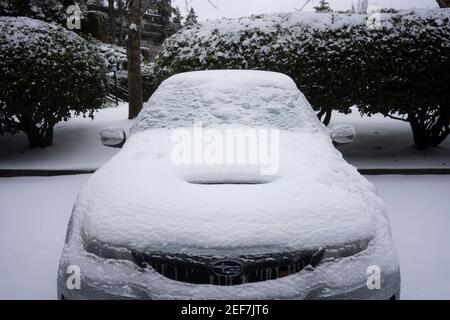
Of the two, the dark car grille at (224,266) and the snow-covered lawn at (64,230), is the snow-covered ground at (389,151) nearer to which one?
the snow-covered lawn at (64,230)

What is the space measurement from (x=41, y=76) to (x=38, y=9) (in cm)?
807

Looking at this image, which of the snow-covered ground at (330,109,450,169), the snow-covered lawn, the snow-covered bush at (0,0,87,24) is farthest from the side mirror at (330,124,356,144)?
the snow-covered bush at (0,0,87,24)

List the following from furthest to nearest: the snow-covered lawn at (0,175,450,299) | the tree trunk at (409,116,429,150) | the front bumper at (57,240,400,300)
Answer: the tree trunk at (409,116,429,150) < the snow-covered lawn at (0,175,450,299) < the front bumper at (57,240,400,300)

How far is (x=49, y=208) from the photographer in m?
4.81

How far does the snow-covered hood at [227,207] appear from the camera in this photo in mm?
1796

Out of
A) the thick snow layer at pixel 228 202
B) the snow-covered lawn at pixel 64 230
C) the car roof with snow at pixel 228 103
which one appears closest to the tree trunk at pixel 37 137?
the snow-covered lawn at pixel 64 230

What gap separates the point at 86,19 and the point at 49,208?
13457mm

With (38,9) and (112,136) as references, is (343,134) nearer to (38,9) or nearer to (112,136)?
(112,136)

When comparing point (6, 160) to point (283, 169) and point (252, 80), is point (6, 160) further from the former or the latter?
point (283, 169)

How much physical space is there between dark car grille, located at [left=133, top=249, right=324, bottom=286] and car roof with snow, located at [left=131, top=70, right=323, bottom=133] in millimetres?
Answer: 1418

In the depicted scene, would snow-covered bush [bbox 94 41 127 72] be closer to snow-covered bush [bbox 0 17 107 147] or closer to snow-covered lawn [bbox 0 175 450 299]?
snow-covered bush [bbox 0 17 107 147]

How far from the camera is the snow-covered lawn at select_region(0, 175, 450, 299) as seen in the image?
9.82ft

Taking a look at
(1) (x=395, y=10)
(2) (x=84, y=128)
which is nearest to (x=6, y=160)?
(2) (x=84, y=128)

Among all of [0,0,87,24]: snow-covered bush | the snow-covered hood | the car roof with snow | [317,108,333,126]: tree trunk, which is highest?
[0,0,87,24]: snow-covered bush
